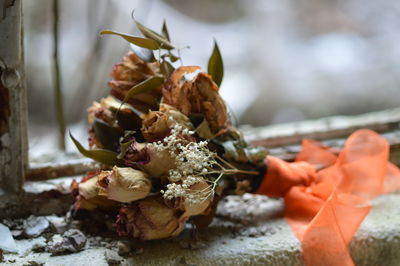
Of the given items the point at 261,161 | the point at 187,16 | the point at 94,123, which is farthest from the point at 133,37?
the point at 187,16

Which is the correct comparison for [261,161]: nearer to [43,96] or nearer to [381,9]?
[43,96]

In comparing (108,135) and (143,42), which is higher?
(143,42)

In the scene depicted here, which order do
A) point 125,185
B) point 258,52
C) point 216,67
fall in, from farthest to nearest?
1. point 258,52
2. point 216,67
3. point 125,185

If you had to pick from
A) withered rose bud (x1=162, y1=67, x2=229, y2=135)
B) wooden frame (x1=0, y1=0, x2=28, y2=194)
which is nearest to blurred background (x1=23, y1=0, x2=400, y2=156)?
wooden frame (x1=0, y1=0, x2=28, y2=194)

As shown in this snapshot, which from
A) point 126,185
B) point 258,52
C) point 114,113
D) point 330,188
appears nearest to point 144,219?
point 126,185

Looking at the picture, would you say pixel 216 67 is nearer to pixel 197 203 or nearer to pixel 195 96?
pixel 195 96
